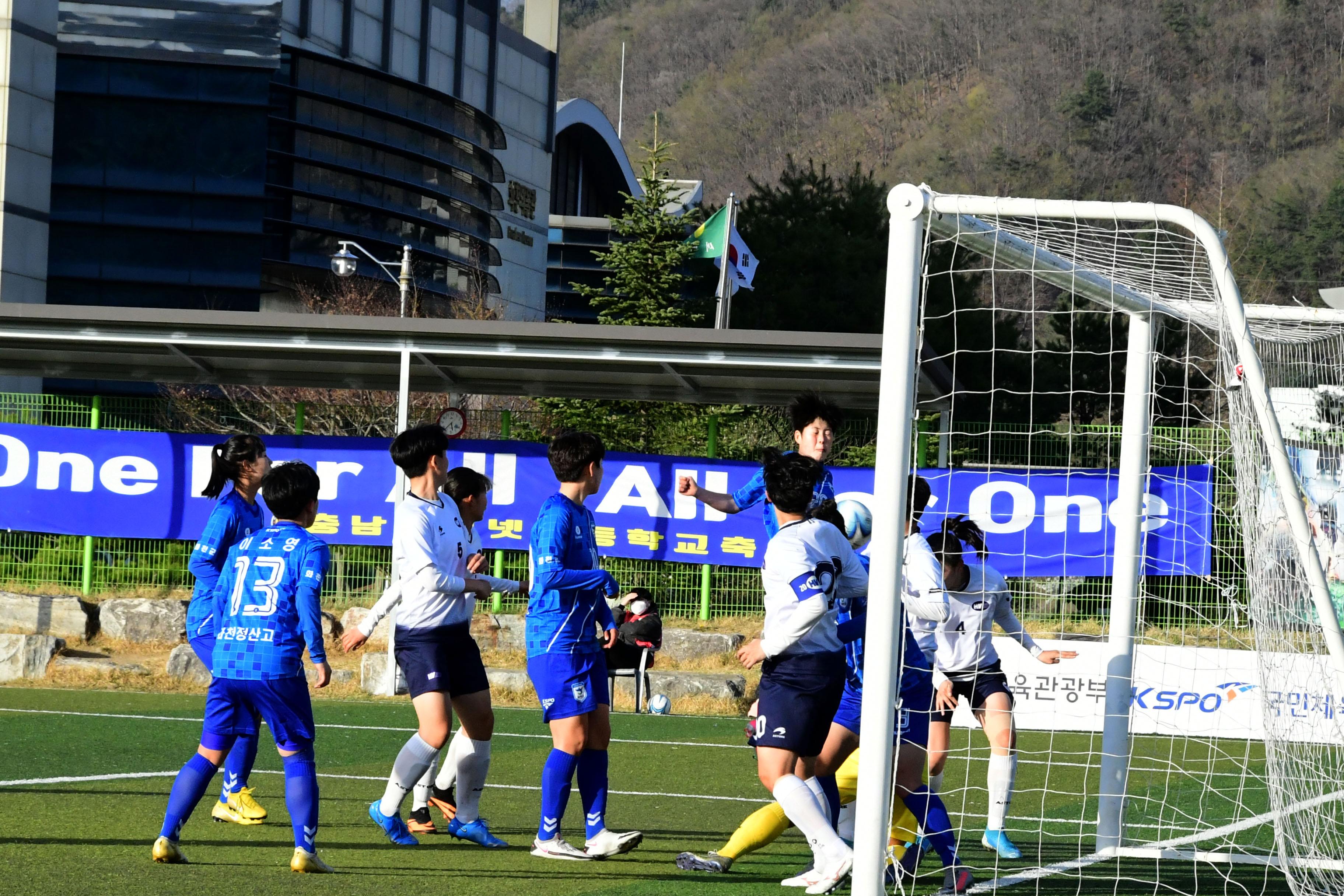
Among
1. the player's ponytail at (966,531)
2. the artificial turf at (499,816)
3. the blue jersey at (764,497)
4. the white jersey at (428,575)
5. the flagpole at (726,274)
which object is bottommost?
the artificial turf at (499,816)

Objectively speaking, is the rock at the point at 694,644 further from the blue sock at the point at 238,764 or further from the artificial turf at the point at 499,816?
the blue sock at the point at 238,764

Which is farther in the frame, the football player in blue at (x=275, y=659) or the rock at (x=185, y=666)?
the rock at (x=185, y=666)

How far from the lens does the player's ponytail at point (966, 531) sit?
6.73 metres

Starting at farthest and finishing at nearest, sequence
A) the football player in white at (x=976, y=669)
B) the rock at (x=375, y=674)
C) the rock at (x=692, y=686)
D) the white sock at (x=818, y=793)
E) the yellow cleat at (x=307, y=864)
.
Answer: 1. the rock at (x=375, y=674)
2. the rock at (x=692, y=686)
3. the football player in white at (x=976, y=669)
4. the yellow cleat at (x=307, y=864)
5. the white sock at (x=818, y=793)

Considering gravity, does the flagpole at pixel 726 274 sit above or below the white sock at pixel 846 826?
above

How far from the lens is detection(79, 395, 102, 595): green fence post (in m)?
16.0

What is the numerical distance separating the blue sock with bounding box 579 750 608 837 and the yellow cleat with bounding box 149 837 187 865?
1.71m

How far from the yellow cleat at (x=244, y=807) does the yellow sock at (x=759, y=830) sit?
8.49 feet

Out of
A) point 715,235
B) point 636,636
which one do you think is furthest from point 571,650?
point 715,235

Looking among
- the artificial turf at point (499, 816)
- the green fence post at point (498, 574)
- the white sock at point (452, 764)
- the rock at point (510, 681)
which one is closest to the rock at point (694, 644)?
the rock at point (510, 681)

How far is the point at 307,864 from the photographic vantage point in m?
5.85

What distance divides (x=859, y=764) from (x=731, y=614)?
33.8 feet

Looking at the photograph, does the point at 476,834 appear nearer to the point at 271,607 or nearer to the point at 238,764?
the point at 238,764

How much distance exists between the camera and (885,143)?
425ft
